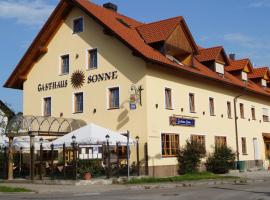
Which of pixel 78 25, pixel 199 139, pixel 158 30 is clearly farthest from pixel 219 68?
pixel 78 25

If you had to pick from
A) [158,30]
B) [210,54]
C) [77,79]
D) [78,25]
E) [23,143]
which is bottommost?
[23,143]

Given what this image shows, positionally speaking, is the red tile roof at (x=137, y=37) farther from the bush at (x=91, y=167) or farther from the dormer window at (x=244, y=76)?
the bush at (x=91, y=167)

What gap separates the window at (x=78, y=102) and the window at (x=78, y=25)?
4086 millimetres

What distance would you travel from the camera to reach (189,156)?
88.6ft

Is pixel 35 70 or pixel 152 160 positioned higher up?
pixel 35 70

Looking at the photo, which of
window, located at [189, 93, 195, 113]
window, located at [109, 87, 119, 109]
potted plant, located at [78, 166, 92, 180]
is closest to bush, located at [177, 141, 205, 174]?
window, located at [189, 93, 195, 113]

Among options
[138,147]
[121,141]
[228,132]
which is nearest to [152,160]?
[138,147]

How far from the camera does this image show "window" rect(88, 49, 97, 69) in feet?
93.1

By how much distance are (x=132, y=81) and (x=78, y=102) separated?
4.63 m

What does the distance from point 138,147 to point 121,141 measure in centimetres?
225

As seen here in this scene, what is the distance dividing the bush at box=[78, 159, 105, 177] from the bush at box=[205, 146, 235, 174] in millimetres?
9086

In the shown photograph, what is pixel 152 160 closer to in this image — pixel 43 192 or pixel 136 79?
pixel 136 79

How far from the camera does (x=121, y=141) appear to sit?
23.4m

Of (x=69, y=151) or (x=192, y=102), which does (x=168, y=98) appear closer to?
(x=192, y=102)
